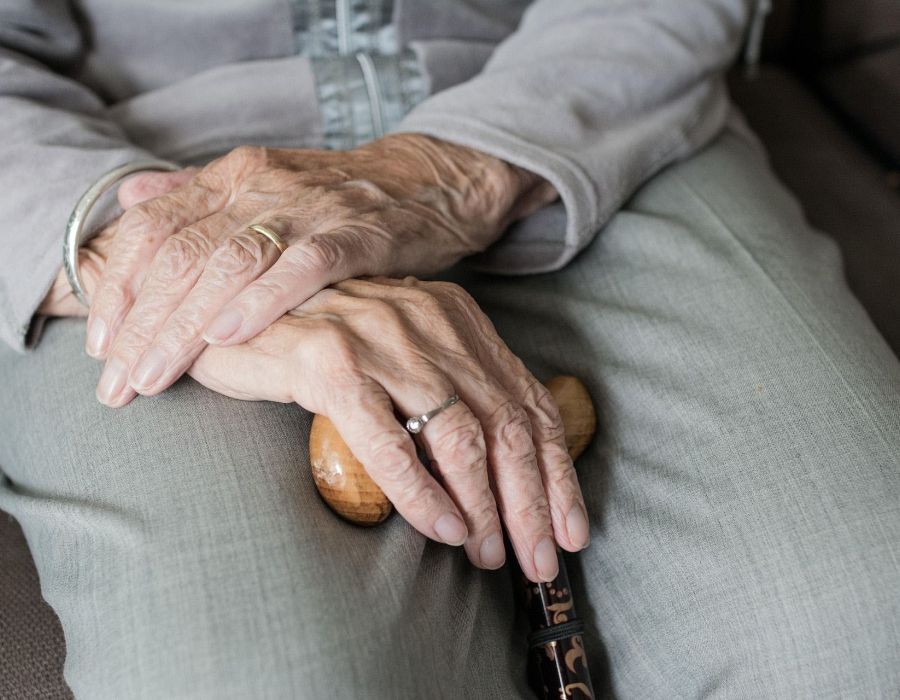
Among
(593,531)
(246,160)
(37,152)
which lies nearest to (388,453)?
(593,531)

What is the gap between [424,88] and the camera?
3.18ft

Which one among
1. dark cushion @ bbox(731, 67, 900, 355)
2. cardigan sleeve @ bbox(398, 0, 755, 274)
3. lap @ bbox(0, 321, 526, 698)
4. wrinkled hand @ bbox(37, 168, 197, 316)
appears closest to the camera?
lap @ bbox(0, 321, 526, 698)

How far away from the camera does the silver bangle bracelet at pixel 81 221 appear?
0.70 metres

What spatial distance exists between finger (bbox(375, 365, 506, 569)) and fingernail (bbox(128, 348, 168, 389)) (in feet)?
0.56

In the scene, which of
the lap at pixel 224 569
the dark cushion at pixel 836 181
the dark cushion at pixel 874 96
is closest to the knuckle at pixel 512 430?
the lap at pixel 224 569

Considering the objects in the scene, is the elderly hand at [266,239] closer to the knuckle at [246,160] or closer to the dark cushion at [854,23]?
the knuckle at [246,160]

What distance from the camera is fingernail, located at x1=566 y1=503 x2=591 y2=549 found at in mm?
627

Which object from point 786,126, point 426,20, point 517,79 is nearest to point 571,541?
point 517,79

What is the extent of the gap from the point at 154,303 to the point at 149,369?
0.06 meters

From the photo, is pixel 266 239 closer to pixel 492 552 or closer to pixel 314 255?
pixel 314 255

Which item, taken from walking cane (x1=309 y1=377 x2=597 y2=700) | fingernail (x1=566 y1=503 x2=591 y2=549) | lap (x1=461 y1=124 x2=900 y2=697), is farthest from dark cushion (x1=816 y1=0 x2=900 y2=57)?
fingernail (x1=566 y1=503 x2=591 y2=549)

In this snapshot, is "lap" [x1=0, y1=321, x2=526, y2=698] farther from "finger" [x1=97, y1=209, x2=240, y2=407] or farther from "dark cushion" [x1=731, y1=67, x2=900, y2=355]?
"dark cushion" [x1=731, y1=67, x2=900, y2=355]

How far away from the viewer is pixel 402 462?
56cm

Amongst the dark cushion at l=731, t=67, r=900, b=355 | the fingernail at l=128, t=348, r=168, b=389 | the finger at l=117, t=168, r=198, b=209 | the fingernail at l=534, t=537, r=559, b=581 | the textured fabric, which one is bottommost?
the textured fabric
